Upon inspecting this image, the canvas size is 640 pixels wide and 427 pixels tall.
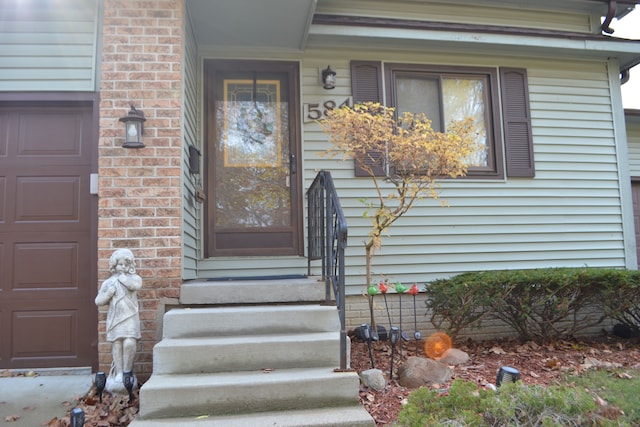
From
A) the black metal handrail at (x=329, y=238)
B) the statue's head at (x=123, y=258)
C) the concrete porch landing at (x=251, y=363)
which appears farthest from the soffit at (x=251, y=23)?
the concrete porch landing at (x=251, y=363)

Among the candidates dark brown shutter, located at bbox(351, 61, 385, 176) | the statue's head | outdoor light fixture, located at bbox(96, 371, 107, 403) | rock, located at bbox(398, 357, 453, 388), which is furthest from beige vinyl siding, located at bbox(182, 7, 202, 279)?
rock, located at bbox(398, 357, 453, 388)

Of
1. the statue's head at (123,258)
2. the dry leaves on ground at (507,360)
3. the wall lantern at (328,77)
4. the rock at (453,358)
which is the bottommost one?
the dry leaves on ground at (507,360)

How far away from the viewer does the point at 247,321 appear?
3137 millimetres

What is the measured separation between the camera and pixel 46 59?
149 inches

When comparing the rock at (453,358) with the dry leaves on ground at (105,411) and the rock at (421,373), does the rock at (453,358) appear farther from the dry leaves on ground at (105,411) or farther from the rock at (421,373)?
the dry leaves on ground at (105,411)

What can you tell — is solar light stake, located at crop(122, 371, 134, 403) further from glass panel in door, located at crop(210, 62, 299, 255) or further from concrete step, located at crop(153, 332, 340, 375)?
glass panel in door, located at crop(210, 62, 299, 255)

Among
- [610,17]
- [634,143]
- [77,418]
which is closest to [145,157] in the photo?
[77,418]

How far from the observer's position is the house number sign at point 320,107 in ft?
15.2

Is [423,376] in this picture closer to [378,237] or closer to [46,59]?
[378,237]

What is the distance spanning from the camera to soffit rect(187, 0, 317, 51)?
12.6ft

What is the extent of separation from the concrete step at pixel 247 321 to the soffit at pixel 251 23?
98.8 inches

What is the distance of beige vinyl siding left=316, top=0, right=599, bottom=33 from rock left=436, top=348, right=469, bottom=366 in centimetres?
346

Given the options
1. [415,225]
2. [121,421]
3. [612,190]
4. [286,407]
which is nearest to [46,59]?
[121,421]

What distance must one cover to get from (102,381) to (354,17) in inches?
156
